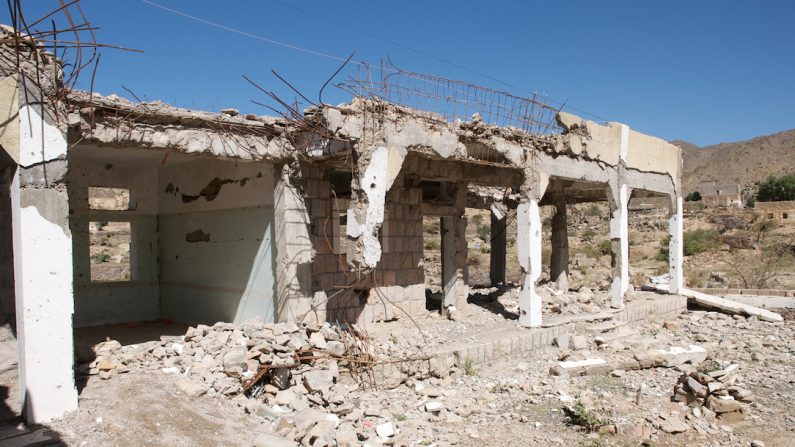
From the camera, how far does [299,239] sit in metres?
9.48

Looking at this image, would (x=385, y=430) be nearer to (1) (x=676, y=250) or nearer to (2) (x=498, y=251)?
(2) (x=498, y=251)

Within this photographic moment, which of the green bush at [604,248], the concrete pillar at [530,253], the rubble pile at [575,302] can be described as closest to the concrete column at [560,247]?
the rubble pile at [575,302]

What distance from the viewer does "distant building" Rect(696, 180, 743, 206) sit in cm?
4531

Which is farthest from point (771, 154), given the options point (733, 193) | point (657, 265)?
point (657, 265)

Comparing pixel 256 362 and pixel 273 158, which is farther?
pixel 273 158

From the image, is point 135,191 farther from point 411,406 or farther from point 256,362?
point 411,406

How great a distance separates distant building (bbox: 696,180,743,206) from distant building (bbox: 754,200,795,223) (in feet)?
23.7

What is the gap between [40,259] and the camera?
6.17 metres

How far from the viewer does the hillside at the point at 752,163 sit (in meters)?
57.4

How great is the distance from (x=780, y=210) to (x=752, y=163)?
31340 millimetres

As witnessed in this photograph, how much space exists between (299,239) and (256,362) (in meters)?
2.35

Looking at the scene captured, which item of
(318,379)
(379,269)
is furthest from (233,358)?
(379,269)

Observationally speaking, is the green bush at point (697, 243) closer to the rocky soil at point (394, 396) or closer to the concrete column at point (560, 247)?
the concrete column at point (560, 247)

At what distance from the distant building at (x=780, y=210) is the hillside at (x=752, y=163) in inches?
859
